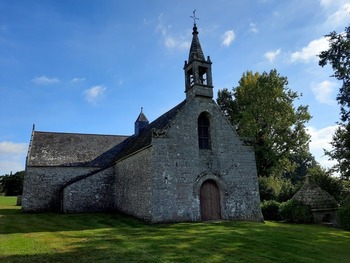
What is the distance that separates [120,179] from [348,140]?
18288 mm

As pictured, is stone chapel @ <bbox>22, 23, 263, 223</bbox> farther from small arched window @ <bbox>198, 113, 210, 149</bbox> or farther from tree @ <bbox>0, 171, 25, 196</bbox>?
tree @ <bbox>0, 171, 25, 196</bbox>

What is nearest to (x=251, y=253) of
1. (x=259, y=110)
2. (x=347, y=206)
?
(x=347, y=206)

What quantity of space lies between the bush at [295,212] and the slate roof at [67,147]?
58.7 ft

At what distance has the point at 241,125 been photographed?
1362 inches

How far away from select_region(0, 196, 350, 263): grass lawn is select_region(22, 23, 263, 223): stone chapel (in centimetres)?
221

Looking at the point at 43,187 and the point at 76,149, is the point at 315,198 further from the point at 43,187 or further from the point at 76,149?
the point at 43,187

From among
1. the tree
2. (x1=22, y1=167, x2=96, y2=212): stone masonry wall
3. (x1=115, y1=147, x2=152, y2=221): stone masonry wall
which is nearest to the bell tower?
(x1=115, y1=147, x2=152, y2=221): stone masonry wall

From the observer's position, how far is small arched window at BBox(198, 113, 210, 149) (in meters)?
19.9

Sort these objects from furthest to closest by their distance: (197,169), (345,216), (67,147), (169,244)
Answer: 1. (67,147)
2. (197,169)
3. (345,216)
4. (169,244)

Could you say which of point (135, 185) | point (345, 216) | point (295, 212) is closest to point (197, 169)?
point (135, 185)

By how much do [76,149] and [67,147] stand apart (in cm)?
91

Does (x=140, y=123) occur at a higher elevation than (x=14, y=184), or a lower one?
higher

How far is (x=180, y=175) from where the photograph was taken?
18109mm

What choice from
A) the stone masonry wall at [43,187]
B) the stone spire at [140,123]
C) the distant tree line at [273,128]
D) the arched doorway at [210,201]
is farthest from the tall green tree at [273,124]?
the stone masonry wall at [43,187]
